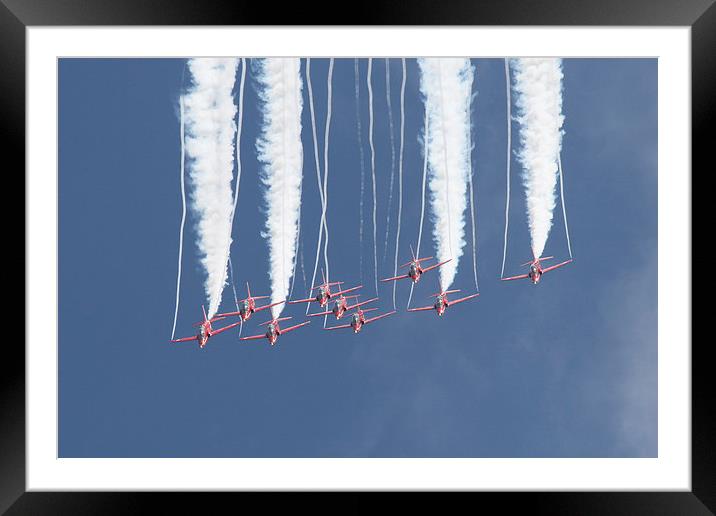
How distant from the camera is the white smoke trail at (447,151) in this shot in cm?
2498

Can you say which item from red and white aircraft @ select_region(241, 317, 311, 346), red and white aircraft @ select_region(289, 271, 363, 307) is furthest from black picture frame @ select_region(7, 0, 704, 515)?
red and white aircraft @ select_region(289, 271, 363, 307)

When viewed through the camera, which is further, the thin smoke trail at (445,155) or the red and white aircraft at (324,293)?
the red and white aircraft at (324,293)

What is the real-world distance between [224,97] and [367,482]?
14.9m

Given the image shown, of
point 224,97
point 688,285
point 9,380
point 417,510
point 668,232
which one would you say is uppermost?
point 224,97

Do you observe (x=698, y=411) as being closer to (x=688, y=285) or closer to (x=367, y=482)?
(x=688, y=285)

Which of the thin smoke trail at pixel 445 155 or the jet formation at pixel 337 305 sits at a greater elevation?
the thin smoke trail at pixel 445 155

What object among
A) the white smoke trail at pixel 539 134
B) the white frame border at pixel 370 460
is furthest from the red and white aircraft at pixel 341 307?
the white frame border at pixel 370 460

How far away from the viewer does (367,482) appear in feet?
Result: 71.2
